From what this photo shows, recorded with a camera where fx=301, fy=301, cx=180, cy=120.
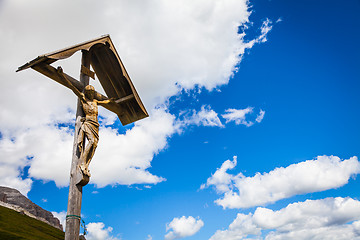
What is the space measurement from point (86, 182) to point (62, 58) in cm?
349

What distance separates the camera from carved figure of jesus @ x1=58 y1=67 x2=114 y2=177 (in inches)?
339

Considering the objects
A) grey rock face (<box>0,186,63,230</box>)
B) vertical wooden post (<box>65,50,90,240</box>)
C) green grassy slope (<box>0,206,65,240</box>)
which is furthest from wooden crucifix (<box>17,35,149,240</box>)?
grey rock face (<box>0,186,63,230</box>)

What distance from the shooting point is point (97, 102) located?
992 centimetres

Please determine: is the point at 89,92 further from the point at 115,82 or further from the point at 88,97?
the point at 115,82

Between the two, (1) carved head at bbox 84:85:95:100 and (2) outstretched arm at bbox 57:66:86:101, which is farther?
(1) carved head at bbox 84:85:95:100

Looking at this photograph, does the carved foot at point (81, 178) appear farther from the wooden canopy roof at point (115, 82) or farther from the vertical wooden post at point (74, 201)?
the wooden canopy roof at point (115, 82)

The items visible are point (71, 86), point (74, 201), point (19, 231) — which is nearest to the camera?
point (74, 201)

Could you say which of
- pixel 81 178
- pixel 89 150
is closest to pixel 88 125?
pixel 89 150

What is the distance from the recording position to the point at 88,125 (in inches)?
352

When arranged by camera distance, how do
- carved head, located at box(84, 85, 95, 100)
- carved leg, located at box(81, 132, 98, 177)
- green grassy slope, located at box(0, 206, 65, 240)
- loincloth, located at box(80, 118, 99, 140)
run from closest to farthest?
carved leg, located at box(81, 132, 98, 177), loincloth, located at box(80, 118, 99, 140), carved head, located at box(84, 85, 95, 100), green grassy slope, located at box(0, 206, 65, 240)

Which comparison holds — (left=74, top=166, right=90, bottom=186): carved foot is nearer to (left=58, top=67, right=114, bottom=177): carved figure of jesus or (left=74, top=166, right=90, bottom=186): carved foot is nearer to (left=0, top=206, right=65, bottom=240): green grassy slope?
(left=58, top=67, right=114, bottom=177): carved figure of jesus

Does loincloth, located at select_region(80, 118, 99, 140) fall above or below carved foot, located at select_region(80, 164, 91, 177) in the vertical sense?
above

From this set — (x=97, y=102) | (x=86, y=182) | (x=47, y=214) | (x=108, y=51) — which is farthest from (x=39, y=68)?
(x=47, y=214)

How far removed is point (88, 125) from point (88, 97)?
114 cm
